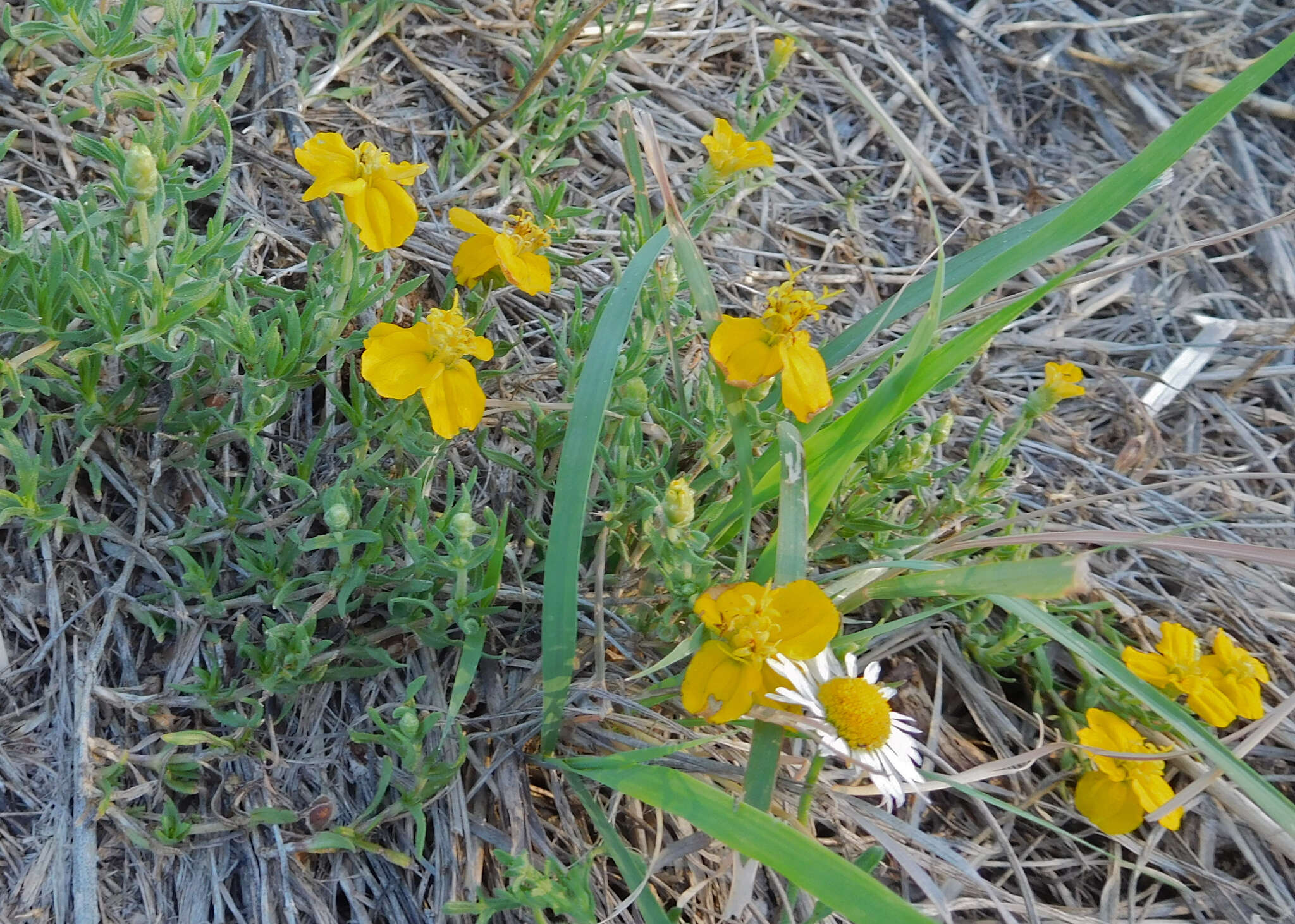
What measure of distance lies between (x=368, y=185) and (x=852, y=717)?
1382 mm

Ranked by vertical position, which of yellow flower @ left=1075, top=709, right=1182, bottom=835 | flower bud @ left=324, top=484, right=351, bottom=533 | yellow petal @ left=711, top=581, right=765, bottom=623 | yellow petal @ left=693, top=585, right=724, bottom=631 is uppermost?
yellow petal @ left=711, top=581, right=765, bottom=623

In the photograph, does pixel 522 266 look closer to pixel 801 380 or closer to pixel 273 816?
pixel 801 380

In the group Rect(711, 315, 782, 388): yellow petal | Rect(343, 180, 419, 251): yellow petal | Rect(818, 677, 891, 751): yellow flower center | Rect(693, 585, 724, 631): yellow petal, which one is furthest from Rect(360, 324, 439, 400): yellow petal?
Rect(818, 677, 891, 751): yellow flower center

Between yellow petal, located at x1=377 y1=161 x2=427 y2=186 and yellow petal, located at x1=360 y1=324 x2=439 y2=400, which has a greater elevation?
yellow petal, located at x1=377 y1=161 x2=427 y2=186

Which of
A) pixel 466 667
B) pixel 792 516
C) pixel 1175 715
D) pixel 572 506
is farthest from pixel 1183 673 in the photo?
pixel 466 667

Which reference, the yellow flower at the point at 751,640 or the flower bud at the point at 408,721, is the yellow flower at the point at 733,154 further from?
the flower bud at the point at 408,721

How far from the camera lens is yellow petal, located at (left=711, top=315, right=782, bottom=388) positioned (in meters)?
1.97

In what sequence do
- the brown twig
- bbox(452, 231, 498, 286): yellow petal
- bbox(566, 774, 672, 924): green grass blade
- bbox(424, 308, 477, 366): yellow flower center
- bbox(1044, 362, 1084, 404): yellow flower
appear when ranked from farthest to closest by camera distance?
the brown twig, bbox(1044, 362, 1084, 404): yellow flower, bbox(452, 231, 498, 286): yellow petal, bbox(424, 308, 477, 366): yellow flower center, bbox(566, 774, 672, 924): green grass blade

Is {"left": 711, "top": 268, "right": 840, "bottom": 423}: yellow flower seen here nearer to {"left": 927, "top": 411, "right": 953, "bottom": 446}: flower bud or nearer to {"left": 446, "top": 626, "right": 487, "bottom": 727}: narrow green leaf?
{"left": 927, "top": 411, "right": 953, "bottom": 446}: flower bud

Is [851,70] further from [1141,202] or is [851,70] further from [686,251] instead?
[686,251]

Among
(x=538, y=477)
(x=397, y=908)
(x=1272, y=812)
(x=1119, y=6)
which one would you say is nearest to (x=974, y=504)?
(x=1272, y=812)

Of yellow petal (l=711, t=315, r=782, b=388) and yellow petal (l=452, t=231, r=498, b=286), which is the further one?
yellow petal (l=452, t=231, r=498, b=286)

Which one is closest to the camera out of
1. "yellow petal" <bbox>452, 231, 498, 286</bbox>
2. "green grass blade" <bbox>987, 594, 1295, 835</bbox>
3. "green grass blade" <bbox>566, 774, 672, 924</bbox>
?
"green grass blade" <bbox>987, 594, 1295, 835</bbox>

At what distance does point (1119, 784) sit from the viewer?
2.25 metres
